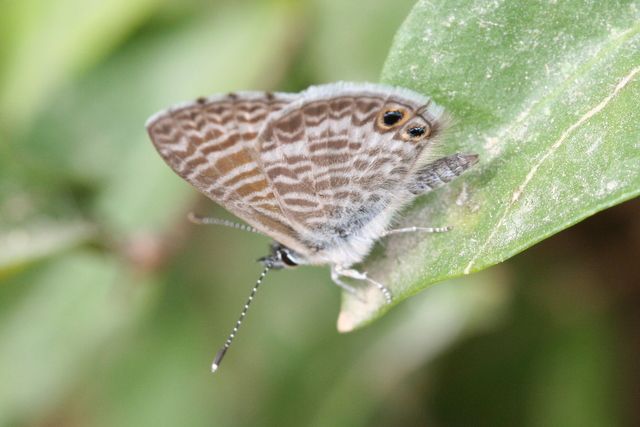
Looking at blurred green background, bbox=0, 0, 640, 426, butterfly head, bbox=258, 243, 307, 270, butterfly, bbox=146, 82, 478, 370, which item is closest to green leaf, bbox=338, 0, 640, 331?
butterfly, bbox=146, 82, 478, 370

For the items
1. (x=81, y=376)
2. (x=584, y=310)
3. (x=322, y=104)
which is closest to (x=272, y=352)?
(x=81, y=376)

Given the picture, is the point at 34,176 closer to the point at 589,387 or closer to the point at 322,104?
the point at 322,104

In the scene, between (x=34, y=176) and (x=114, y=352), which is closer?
(x=34, y=176)

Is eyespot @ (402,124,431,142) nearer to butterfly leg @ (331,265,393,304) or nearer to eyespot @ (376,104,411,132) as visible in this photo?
eyespot @ (376,104,411,132)

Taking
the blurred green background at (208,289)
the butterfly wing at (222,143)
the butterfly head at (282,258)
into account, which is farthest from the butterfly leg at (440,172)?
the blurred green background at (208,289)


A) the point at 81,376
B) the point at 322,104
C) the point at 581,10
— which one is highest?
the point at 581,10

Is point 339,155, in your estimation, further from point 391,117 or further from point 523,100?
point 523,100

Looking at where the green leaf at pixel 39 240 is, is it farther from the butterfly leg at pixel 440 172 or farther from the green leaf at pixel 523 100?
the green leaf at pixel 523 100
